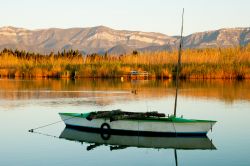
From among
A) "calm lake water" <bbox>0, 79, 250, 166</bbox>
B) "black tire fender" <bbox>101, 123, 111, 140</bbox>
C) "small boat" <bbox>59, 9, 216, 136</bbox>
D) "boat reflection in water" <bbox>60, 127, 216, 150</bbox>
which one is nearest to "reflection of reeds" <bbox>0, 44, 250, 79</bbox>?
"calm lake water" <bbox>0, 79, 250, 166</bbox>

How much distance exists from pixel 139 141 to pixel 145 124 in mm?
839

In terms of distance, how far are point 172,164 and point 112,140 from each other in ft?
12.9

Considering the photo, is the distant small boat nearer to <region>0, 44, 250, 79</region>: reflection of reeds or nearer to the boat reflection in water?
the boat reflection in water

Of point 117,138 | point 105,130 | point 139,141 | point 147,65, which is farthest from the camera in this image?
point 147,65

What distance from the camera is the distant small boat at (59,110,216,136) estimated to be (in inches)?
731

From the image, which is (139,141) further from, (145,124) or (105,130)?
(105,130)

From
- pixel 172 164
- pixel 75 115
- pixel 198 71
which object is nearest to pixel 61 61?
pixel 198 71

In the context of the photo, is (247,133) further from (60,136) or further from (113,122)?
(60,136)

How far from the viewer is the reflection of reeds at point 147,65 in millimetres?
51812

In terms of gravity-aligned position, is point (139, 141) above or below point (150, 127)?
below

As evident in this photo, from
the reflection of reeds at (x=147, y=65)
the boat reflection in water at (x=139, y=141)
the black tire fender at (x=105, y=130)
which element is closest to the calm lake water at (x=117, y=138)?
the boat reflection in water at (x=139, y=141)

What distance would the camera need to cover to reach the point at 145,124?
Answer: 18828 millimetres

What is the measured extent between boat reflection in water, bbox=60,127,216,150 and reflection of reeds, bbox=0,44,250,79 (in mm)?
33280

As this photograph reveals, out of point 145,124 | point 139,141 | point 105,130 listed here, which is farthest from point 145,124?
point 105,130
